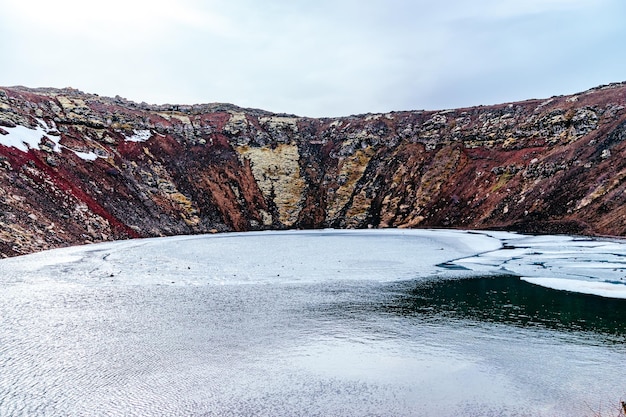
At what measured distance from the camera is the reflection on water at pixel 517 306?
51.0ft

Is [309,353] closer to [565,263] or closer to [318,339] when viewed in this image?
[318,339]

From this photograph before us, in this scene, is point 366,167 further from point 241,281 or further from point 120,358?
point 120,358

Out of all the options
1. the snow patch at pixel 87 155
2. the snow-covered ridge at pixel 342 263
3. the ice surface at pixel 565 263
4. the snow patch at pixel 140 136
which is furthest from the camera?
the snow patch at pixel 140 136

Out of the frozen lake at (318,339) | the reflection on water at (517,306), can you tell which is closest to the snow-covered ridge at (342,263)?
the frozen lake at (318,339)

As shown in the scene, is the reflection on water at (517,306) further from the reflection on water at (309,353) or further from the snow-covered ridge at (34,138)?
the snow-covered ridge at (34,138)

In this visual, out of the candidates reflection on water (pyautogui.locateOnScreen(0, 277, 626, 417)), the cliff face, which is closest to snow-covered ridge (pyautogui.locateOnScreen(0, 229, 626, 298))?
reflection on water (pyautogui.locateOnScreen(0, 277, 626, 417))

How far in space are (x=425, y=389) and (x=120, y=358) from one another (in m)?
8.80

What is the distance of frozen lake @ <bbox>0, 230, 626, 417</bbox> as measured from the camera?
9.60 meters

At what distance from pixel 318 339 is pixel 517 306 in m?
9.52

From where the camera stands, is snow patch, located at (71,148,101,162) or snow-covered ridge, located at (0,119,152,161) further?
snow patch, located at (71,148,101,162)

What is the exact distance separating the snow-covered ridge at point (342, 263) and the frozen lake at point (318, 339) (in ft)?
0.98

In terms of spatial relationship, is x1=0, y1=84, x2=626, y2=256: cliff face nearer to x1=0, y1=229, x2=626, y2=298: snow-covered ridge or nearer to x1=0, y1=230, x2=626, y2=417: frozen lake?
x1=0, y1=229, x2=626, y2=298: snow-covered ridge

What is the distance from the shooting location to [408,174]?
71.8 m

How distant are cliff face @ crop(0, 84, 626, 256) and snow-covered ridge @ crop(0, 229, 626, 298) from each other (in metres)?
8.16
